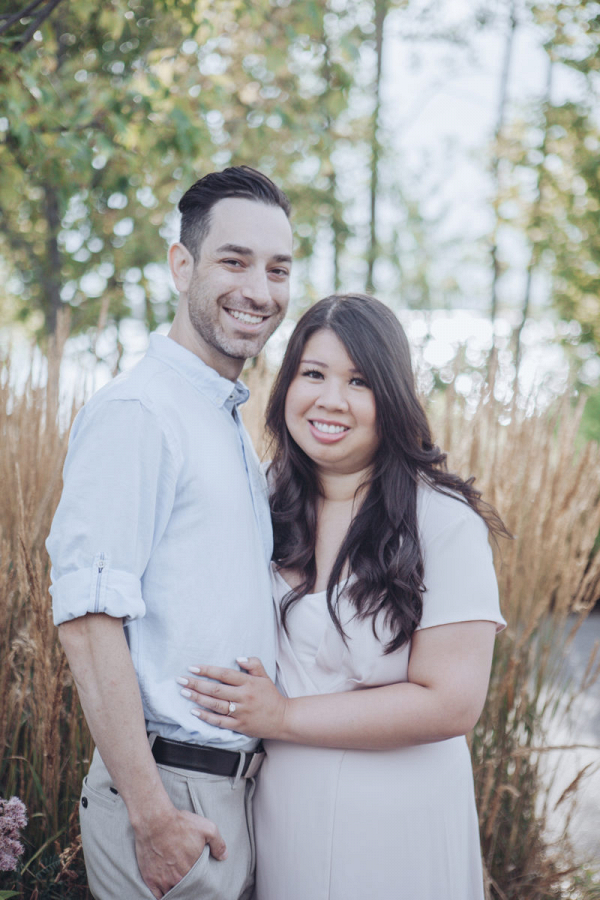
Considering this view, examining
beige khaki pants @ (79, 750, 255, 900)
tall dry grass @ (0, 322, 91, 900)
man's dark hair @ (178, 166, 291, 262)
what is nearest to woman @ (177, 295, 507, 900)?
beige khaki pants @ (79, 750, 255, 900)

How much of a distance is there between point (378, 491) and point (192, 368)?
21.7 inches

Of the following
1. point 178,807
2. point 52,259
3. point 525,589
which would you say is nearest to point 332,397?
point 178,807

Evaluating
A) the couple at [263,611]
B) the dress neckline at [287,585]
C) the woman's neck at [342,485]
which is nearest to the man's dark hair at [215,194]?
the couple at [263,611]

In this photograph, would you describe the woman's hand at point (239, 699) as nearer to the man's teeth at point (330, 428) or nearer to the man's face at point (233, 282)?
the man's teeth at point (330, 428)

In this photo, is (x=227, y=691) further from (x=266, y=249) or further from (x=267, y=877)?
(x=266, y=249)

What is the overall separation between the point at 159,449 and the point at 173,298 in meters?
6.15

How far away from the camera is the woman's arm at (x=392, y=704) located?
1605mm

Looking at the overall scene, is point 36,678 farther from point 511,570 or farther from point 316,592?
point 511,570

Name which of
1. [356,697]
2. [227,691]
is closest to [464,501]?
[356,697]

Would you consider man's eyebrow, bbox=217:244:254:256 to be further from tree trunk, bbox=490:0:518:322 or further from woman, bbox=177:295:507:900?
tree trunk, bbox=490:0:518:322

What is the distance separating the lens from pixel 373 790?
1658mm

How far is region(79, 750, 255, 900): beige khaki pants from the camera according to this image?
1516 mm

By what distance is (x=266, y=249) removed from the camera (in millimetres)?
1897

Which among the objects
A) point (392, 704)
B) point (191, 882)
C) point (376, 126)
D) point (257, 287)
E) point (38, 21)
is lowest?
point (191, 882)
